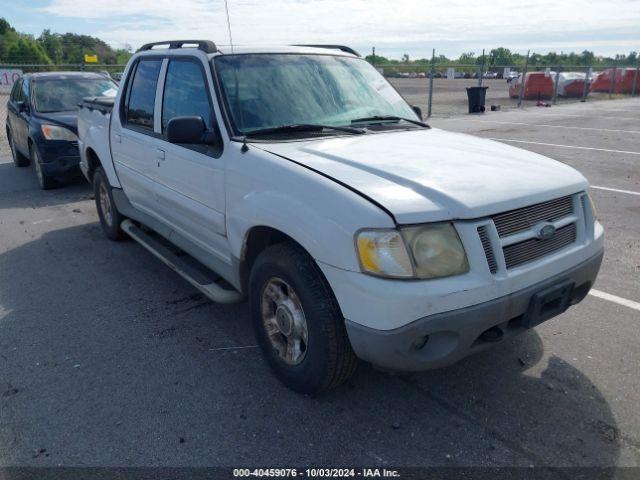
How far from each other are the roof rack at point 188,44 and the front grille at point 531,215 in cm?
238

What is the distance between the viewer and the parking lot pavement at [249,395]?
272 centimetres

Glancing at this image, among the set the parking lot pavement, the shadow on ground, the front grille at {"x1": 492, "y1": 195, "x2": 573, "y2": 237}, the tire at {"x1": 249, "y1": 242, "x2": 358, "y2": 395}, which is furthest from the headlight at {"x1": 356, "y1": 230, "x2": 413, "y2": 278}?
the shadow on ground

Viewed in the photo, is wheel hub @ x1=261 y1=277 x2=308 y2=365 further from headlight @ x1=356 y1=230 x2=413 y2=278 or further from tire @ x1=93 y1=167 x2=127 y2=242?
tire @ x1=93 y1=167 x2=127 y2=242

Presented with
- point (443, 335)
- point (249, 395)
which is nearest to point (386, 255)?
point (443, 335)

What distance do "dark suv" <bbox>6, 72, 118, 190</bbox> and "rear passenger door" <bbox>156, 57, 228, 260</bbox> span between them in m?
4.97

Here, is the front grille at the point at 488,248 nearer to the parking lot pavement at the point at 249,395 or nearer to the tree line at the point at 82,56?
the parking lot pavement at the point at 249,395

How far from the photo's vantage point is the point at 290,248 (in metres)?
2.95

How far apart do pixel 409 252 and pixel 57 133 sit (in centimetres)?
776

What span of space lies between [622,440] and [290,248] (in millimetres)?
1963

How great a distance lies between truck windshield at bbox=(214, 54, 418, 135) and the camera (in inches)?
143

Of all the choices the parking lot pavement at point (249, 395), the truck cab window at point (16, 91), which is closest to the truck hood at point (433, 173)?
the parking lot pavement at point (249, 395)

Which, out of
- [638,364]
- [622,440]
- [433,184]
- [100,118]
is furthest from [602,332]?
[100,118]

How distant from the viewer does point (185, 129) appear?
3320 mm

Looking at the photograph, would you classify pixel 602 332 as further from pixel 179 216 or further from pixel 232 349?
pixel 179 216
